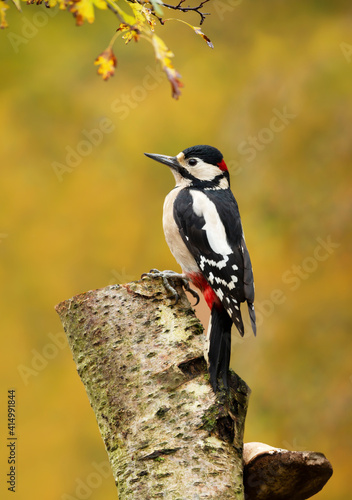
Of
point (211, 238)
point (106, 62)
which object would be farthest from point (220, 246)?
point (106, 62)

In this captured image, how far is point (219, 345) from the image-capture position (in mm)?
1585

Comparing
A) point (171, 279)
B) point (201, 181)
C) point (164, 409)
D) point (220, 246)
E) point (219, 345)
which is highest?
point (201, 181)

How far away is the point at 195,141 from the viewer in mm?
4559

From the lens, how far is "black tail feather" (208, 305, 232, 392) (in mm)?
1499

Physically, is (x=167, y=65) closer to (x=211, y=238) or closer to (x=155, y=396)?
(x=155, y=396)

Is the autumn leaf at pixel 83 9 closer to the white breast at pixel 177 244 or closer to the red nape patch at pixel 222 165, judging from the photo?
the white breast at pixel 177 244

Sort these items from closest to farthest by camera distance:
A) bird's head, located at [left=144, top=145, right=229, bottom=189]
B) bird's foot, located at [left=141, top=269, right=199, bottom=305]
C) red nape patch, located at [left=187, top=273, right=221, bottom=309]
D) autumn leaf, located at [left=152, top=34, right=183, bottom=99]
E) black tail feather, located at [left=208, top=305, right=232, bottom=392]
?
1. autumn leaf, located at [left=152, top=34, right=183, bottom=99]
2. black tail feather, located at [left=208, top=305, right=232, bottom=392]
3. bird's foot, located at [left=141, top=269, right=199, bottom=305]
4. red nape patch, located at [left=187, top=273, right=221, bottom=309]
5. bird's head, located at [left=144, top=145, right=229, bottom=189]

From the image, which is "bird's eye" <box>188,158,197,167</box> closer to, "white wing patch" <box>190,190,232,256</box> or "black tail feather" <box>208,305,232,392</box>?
"white wing patch" <box>190,190,232,256</box>

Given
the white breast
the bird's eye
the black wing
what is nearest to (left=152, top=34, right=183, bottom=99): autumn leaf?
the black wing

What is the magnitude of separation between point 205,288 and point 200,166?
0.50m

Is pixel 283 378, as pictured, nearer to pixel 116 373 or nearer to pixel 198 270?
pixel 198 270

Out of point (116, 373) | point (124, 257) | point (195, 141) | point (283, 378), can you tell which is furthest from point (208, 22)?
point (116, 373)

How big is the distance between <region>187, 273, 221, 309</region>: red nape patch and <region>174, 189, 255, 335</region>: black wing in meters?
0.04

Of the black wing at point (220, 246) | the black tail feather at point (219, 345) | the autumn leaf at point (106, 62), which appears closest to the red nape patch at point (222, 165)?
the black wing at point (220, 246)
